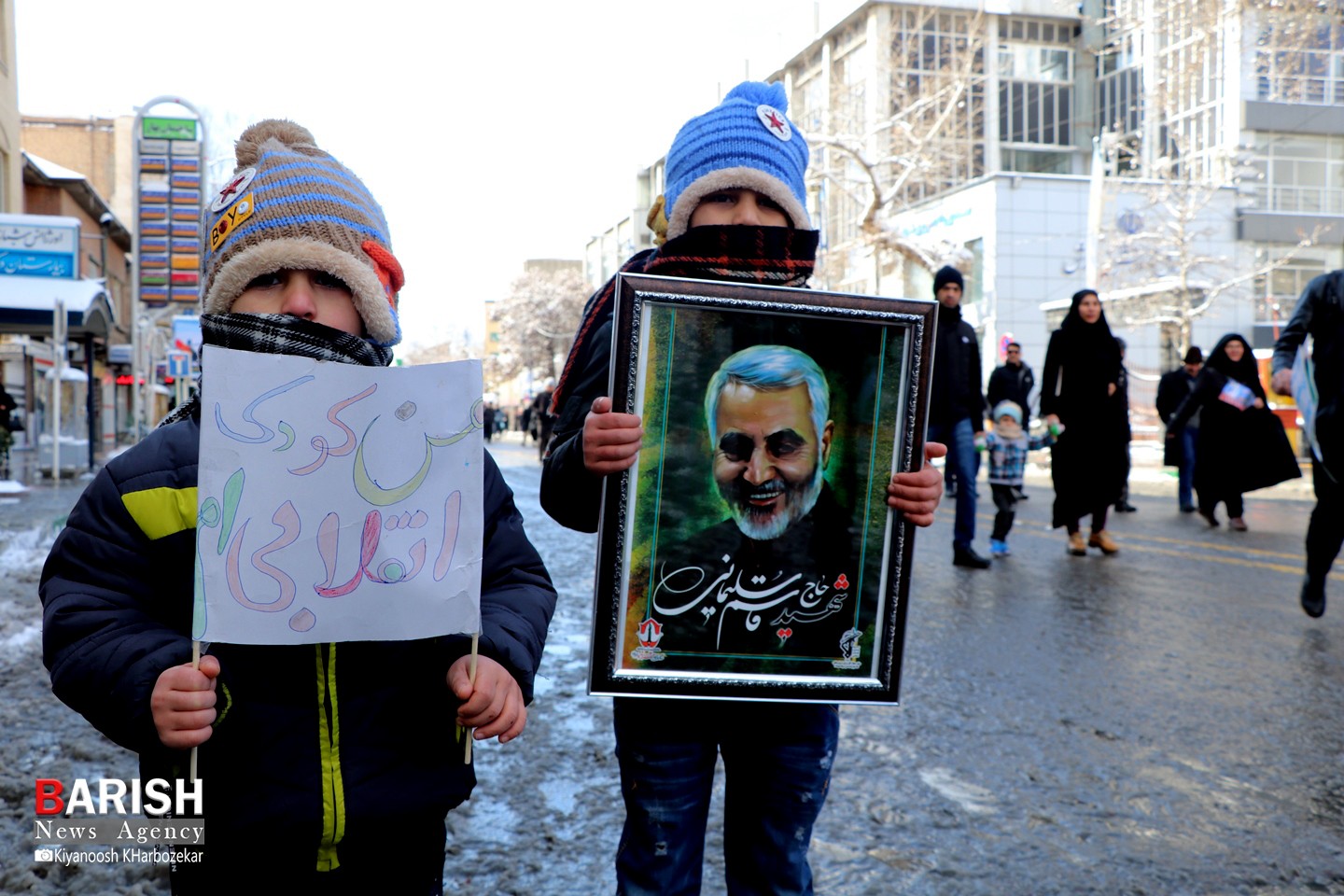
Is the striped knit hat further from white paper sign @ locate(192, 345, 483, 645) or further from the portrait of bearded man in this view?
the portrait of bearded man

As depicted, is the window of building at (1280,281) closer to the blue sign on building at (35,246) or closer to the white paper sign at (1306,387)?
the blue sign on building at (35,246)

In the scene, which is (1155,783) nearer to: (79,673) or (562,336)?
(79,673)

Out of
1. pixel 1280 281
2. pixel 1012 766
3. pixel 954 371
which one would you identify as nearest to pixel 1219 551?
pixel 954 371

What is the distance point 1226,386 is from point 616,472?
9872 millimetres

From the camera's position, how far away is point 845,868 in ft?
9.54

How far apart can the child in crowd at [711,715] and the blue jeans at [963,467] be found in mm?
5947

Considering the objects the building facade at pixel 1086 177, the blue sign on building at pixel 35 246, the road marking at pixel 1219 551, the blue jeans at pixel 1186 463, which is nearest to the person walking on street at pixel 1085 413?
the road marking at pixel 1219 551

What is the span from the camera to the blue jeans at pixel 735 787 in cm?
206

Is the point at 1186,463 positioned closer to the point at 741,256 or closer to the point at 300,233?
the point at 741,256

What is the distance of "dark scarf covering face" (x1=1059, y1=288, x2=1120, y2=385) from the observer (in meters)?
8.82

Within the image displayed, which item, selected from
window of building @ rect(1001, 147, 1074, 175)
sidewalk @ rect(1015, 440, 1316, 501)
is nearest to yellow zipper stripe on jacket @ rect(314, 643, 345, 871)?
sidewalk @ rect(1015, 440, 1316, 501)

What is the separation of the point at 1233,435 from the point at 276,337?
31.7ft

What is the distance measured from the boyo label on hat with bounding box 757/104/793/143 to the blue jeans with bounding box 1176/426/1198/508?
37.9ft

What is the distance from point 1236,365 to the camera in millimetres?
11250
